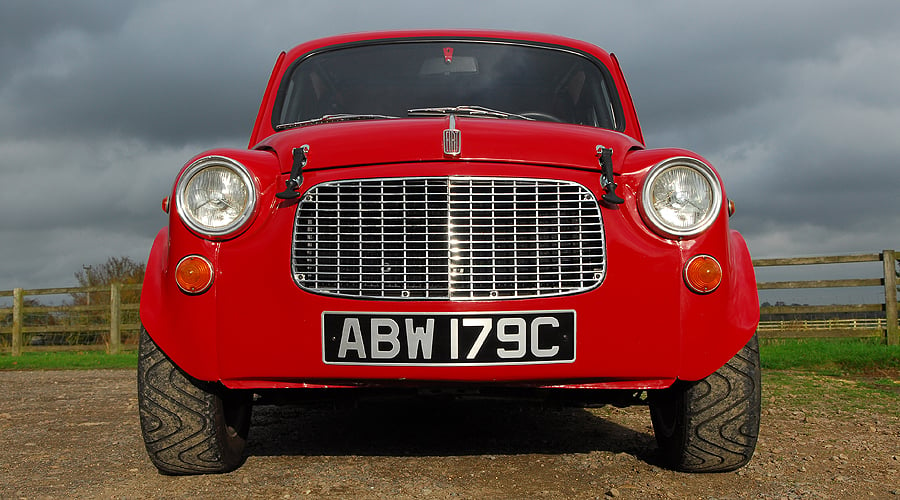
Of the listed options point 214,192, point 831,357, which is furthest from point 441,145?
point 831,357

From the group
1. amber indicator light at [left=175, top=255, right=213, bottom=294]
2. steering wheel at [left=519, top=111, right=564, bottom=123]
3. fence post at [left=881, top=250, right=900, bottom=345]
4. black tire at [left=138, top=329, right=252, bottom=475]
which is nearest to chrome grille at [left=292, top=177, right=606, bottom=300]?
amber indicator light at [left=175, top=255, right=213, bottom=294]

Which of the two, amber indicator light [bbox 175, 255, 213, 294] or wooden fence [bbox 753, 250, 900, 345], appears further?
wooden fence [bbox 753, 250, 900, 345]

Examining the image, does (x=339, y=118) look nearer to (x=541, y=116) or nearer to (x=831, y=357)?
(x=541, y=116)

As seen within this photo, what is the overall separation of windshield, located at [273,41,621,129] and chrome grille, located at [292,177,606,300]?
1108 mm

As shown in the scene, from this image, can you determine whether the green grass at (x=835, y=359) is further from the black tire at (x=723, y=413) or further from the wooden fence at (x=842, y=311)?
the black tire at (x=723, y=413)

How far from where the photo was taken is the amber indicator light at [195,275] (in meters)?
2.70

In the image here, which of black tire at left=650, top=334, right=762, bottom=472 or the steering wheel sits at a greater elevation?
the steering wheel

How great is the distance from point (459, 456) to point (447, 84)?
71.0 inches

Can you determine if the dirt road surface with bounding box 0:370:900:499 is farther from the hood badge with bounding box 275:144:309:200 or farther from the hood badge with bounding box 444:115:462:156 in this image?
the hood badge with bounding box 444:115:462:156

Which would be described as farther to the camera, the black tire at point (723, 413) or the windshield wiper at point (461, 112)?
the windshield wiper at point (461, 112)

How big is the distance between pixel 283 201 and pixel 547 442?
186cm

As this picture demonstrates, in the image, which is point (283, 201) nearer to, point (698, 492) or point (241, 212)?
point (241, 212)

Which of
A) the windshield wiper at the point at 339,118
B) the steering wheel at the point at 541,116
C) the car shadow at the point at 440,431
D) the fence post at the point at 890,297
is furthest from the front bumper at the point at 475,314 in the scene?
the fence post at the point at 890,297

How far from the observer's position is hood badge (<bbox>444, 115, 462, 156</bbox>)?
8.92 feet
